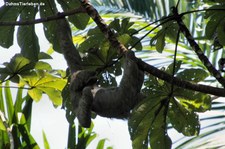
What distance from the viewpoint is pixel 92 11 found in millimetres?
2969

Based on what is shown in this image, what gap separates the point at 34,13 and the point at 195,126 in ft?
4.82

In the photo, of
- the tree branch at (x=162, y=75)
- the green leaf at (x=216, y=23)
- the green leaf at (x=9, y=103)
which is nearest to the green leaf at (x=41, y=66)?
the tree branch at (x=162, y=75)

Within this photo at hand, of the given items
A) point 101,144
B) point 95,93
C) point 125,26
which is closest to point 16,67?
point 95,93

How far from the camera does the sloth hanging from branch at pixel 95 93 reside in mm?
3105

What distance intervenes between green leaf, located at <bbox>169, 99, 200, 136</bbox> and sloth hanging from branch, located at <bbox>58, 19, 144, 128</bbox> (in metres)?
A: 0.25

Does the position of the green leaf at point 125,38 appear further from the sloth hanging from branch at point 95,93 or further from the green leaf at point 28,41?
the green leaf at point 28,41

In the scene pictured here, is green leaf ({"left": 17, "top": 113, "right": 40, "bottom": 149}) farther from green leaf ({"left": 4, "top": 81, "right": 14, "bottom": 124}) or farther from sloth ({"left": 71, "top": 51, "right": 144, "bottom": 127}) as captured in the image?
A: sloth ({"left": 71, "top": 51, "right": 144, "bottom": 127})

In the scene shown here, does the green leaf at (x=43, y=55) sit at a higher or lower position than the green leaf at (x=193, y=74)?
higher

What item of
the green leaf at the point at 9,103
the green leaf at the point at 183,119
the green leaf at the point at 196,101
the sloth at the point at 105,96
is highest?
the sloth at the point at 105,96

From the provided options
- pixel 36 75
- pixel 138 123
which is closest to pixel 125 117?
pixel 138 123

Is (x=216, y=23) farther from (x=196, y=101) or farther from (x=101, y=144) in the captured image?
(x=101, y=144)

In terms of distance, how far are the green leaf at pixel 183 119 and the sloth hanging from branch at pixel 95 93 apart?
0.25 metres

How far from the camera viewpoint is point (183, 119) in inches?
132

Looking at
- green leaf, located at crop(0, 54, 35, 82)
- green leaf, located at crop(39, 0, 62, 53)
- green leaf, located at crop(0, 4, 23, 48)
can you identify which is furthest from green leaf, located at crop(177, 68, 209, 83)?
green leaf, located at crop(0, 4, 23, 48)
